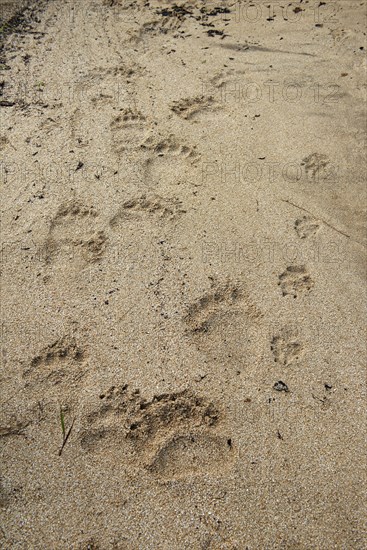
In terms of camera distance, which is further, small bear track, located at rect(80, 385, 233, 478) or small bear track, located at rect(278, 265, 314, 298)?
small bear track, located at rect(278, 265, 314, 298)

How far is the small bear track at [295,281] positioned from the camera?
73.2 inches

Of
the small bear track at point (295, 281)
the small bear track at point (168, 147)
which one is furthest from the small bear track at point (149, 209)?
the small bear track at point (295, 281)

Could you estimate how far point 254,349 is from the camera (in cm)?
168

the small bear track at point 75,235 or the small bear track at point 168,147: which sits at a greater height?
the small bear track at point 168,147

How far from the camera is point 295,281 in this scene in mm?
1896

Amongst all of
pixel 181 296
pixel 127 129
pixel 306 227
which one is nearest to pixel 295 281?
pixel 306 227

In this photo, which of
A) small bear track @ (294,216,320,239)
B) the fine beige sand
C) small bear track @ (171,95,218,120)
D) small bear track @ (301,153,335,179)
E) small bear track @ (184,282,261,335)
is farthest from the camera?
small bear track @ (171,95,218,120)

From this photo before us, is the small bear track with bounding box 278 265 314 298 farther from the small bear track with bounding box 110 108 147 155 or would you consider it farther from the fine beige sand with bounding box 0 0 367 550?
the small bear track with bounding box 110 108 147 155

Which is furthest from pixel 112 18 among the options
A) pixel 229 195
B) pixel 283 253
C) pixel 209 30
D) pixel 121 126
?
pixel 283 253

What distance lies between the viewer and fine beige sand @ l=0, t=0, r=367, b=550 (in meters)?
1.36

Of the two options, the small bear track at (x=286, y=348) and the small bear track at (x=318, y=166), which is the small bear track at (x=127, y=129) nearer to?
the small bear track at (x=318, y=166)

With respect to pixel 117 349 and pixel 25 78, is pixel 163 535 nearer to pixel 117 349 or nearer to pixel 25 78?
pixel 117 349

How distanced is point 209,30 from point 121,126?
4.65 ft

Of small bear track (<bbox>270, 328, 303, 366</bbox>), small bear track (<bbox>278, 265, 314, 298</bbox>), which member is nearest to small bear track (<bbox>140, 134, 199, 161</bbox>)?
small bear track (<bbox>278, 265, 314, 298</bbox>)
